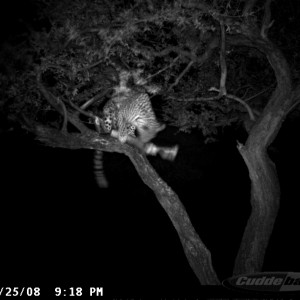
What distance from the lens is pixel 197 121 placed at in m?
7.42

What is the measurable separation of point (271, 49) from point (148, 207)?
1003 centimetres

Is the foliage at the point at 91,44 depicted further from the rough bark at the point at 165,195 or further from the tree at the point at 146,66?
the rough bark at the point at 165,195

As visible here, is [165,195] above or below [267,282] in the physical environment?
above

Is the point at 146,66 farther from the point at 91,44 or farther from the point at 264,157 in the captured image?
the point at 264,157

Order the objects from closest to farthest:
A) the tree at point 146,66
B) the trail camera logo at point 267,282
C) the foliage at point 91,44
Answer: the foliage at point 91,44, the tree at point 146,66, the trail camera logo at point 267,282

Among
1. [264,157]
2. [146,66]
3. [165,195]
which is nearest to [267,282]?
[264,157]

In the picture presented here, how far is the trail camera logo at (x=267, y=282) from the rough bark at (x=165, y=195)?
0.34m

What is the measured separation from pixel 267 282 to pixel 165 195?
2017mm

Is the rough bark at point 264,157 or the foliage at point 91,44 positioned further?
the rough bark at point 264,157

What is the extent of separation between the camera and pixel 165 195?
563cm

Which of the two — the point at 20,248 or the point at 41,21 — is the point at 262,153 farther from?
the point at 20,248

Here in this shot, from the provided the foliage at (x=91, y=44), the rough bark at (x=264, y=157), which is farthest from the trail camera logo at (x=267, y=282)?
the foliage at (x=91, y=44)

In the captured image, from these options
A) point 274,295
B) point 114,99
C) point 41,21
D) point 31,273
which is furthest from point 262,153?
point 31,273

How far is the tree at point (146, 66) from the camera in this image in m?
4.52
